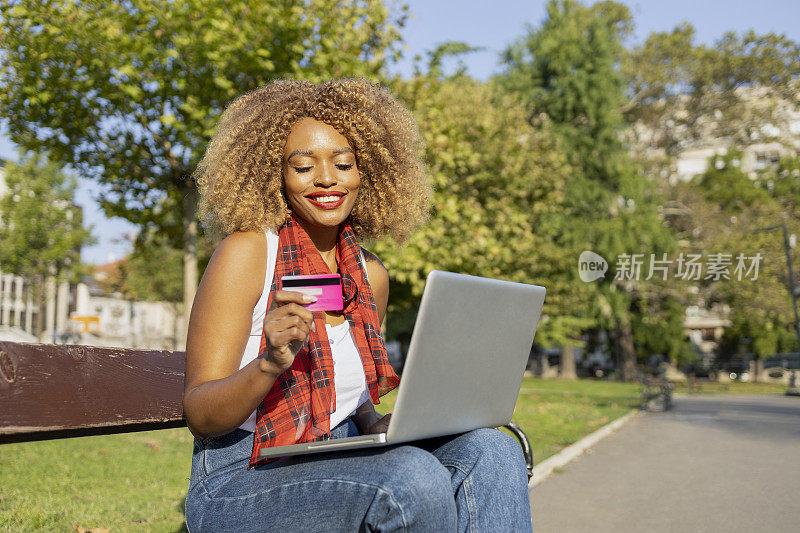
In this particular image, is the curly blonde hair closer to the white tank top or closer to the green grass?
the white tank top

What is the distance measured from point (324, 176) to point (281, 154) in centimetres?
17

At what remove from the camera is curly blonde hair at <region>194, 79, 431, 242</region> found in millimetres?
2436

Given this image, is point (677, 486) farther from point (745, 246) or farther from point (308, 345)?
point (745, 246)

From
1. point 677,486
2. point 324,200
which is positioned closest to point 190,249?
point 677,486

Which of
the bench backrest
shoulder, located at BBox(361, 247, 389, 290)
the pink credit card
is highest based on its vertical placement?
shoulder, located at BBox(361, 247, 389, 290)

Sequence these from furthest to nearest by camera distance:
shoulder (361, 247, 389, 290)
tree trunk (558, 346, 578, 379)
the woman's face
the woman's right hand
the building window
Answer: the building window, tree trunk (558, 346, 578, 379), shoulder (361, 247, 389, 290), the woman's face, the woman's right hand

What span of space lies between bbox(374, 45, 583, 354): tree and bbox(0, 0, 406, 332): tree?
76.1 inches

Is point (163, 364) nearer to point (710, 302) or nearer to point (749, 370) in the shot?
point (710, 302)

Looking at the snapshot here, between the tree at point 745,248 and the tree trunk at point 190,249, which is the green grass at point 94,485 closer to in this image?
the tree trunk at point 190,249

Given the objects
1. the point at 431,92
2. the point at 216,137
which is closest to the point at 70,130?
the point at 431,92

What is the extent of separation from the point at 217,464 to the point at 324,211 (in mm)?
816

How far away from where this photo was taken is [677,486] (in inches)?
267

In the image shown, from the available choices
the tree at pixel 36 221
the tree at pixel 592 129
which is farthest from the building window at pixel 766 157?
the tree at pixel 36 221

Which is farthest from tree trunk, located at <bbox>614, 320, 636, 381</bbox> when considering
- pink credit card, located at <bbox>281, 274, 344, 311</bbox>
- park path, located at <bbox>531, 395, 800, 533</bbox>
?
pink credit card, located at <bbox>281, 274, 344, 311</bbox>
